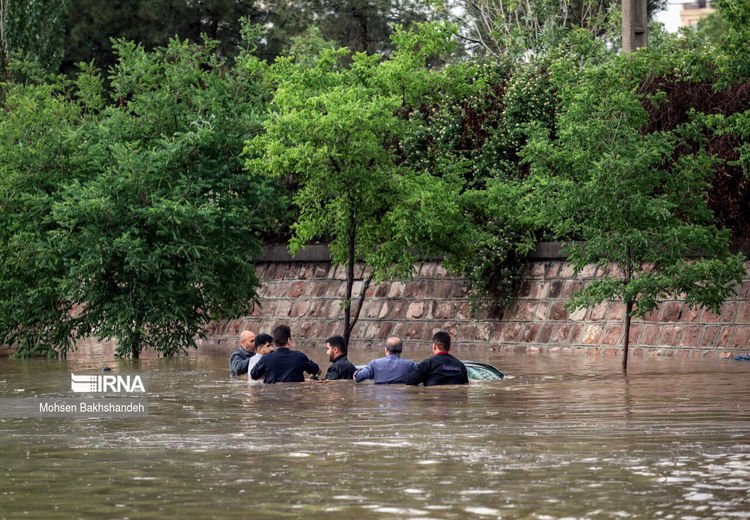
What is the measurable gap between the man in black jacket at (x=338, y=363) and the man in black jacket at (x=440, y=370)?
112 centimetres

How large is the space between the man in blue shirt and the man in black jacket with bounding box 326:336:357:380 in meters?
0.42

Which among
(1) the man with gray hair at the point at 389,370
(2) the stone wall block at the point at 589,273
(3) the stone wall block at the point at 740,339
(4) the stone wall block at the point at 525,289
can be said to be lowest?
(1) the man with gray hair at the point at 389,370

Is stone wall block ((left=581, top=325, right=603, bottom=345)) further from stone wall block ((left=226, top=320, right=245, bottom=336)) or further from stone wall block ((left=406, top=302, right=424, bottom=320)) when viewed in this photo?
stone wall block ((left=226, top=320, right=245, bottom=336))

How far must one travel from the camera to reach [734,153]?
25891mm

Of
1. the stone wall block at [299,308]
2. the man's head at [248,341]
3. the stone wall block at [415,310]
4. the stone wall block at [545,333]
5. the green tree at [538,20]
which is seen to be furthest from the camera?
the green tree at [538,20]

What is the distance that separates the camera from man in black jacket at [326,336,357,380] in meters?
18.2

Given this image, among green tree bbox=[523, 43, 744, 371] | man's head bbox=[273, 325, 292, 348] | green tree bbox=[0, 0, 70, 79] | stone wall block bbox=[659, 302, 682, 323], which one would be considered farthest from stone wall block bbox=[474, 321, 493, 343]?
green tree bbox=[0, 0, 70, 79]

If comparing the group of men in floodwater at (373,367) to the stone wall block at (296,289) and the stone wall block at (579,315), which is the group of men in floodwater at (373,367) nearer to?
the stone wall block at (579,315)

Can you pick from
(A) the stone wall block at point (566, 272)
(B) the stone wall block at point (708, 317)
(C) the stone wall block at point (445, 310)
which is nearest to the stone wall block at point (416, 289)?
(C) the stone wall block at point (445, 310)

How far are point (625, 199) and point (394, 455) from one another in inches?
451

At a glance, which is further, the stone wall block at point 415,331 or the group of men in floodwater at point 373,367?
the stone wall block at point 415,331

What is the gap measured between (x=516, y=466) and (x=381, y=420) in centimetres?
385

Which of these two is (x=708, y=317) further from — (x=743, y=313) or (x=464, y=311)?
(x=464, y=311)

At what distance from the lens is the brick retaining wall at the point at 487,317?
24984mm
